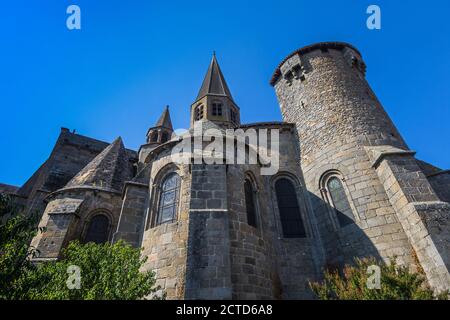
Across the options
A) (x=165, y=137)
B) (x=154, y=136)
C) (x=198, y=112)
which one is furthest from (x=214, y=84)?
(x=154, y=136)

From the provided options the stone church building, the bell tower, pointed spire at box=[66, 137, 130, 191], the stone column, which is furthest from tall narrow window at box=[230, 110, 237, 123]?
the stone column

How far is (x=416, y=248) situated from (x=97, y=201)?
11597 mm

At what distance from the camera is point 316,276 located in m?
8.77

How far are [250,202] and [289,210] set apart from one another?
198 cm

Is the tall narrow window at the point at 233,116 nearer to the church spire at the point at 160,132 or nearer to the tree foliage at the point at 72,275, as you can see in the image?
the church spire at the point at 160,132

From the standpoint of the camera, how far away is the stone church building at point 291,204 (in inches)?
268

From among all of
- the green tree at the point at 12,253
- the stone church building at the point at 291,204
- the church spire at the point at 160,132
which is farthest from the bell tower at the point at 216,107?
the green tree at the point at 12,253

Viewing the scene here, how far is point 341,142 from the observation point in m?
10.3

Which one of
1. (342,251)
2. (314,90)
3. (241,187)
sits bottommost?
(342,251)

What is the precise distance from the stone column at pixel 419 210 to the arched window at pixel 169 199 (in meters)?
7.04

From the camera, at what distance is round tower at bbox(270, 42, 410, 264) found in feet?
27.5
